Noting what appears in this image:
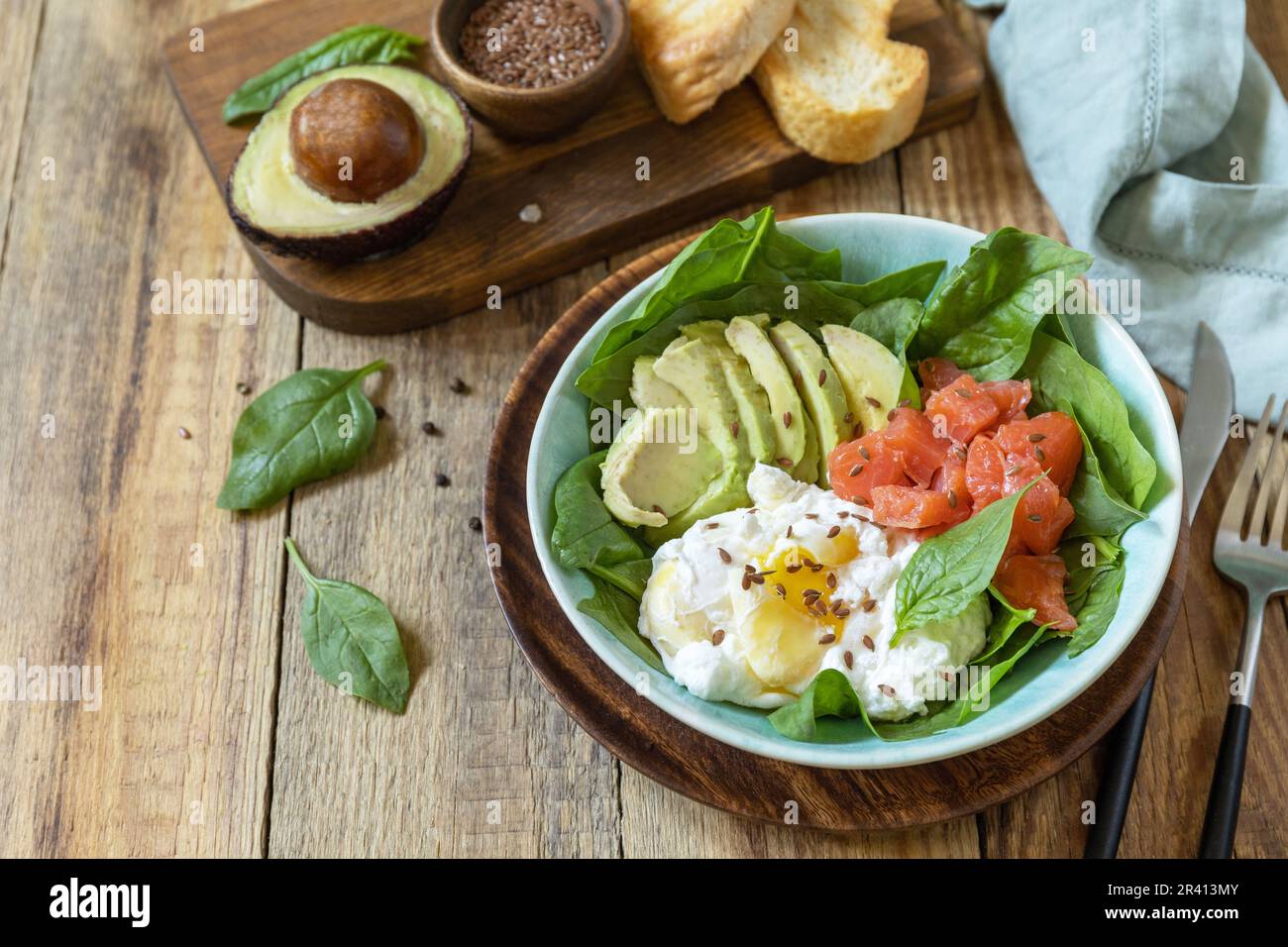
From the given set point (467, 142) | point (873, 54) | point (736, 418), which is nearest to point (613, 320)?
point (736, 418)

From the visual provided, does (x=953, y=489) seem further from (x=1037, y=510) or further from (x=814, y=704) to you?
(x=814, y=704)

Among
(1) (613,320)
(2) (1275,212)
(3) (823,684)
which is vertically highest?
(2) (1275,212)

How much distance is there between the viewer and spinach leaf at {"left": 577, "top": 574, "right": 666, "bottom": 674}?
6.80 feet

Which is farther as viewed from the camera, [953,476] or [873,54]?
[873,54]

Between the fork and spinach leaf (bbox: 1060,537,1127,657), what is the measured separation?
1.42 ft

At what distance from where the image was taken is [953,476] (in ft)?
6.92

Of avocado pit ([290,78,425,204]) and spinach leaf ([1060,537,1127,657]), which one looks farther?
avocado pit ([290,78,425,204])

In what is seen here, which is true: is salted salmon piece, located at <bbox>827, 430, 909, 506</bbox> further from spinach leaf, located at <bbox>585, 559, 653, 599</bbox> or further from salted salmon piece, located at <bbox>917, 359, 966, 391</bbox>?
spinach leaf, located at <bbox>585, 559, 653, 599</bbox>

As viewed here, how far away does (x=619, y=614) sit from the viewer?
2137 mm

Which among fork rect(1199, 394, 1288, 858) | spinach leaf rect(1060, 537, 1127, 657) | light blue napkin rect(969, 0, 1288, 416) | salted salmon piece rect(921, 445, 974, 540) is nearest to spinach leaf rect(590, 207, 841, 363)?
salted salmon piece rect(921, 445, 974, 540)

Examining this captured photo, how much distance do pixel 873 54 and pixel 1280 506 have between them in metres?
1.36

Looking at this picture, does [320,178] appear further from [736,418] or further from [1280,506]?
[1280,506]

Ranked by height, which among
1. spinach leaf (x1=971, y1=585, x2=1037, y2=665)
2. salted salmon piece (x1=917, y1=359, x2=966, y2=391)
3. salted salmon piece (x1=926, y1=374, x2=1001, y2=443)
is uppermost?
salted salmon piece (x1=917, y1=359, x2=966, y2=391)

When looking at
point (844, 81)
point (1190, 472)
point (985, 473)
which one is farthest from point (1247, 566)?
point (844, 81)
